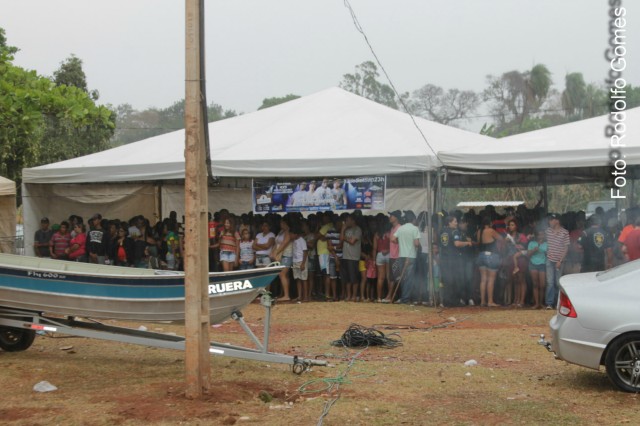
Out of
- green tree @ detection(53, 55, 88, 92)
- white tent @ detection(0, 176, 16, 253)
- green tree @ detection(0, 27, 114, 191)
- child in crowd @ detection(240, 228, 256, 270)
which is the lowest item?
child in crowd @ detection(240, 228, 256, 270)

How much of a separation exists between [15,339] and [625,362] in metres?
7.69

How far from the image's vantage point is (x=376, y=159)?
1597 centimetres

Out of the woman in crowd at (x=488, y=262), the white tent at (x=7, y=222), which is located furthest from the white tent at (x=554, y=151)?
the white tent at (x=7, y=222)

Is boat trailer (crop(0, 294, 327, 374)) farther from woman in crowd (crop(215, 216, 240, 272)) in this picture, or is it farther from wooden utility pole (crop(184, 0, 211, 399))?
woman in crowd (crop(215, 216, 240, 272))

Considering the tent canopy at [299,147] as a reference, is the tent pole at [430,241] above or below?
below

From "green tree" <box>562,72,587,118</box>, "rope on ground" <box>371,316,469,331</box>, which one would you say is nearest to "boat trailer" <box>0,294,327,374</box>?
"rope on ground" <box>371,316,469,331</box>

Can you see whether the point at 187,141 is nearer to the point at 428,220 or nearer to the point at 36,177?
the point at 428,220

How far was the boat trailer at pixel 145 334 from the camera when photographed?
29.0ft

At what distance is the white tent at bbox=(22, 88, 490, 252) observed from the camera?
16.4 metres

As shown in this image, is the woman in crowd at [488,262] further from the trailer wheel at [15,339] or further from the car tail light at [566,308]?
the trailer wheel at [15,339]

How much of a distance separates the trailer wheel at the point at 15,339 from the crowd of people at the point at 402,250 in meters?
6.82

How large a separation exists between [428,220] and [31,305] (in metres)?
8.14

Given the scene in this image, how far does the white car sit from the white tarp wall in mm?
14587

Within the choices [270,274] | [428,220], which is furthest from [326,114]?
[270,274]
